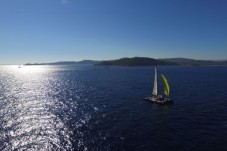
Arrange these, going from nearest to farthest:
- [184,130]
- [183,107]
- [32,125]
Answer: [184,130], [32,125], [183,107]

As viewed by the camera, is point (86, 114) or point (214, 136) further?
point (86, 114)

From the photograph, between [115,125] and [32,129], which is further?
[115,125]

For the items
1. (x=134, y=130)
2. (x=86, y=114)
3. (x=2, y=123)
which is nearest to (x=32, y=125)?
(x=2, y=123)

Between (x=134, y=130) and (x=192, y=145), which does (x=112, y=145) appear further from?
(x=192, y=145)

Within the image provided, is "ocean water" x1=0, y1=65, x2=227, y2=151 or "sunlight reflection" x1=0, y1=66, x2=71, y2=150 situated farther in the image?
"sunlight reflection" x1=0, y1=66, x2=71, y2=150

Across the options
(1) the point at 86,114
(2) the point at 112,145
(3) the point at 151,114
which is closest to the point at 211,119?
(3) the point at 151,114

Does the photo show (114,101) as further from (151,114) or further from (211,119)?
(211,119)

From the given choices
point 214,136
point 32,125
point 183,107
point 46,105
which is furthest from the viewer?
point 46,105

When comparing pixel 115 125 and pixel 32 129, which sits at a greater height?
pixel 115 125

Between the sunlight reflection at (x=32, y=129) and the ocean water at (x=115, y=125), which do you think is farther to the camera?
the sunlight reflection at (x=32, y=129)
